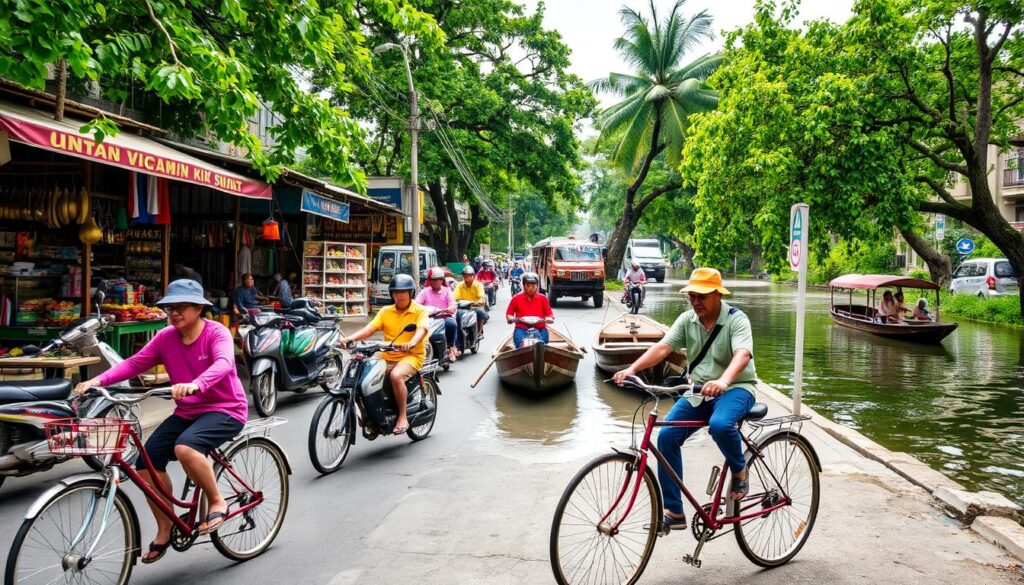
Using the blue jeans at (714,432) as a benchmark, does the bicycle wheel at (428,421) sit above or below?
below

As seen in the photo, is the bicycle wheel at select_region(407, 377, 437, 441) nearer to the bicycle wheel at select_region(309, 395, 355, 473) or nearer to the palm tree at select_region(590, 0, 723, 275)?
the bicycle wheel at select_region(309, 395, 355, 473)

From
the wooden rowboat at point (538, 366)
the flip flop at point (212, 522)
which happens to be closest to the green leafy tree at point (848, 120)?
the wooden rowboat at point (538, 366)

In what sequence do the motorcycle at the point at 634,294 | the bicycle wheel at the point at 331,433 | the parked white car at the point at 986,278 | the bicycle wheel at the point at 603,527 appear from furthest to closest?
the parked white car at the point at 986,278 → the motorcycle at the point at 634,294 → the bicycle wheel at the point at 331,433 → the bicycle wheel at the point at 603,527

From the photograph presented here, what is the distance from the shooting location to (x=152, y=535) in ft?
16.2

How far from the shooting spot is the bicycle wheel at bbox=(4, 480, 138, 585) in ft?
10.8

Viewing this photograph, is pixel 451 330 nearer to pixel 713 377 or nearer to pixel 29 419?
pixel 29 419

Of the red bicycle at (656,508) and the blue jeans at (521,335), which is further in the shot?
the blue jeans at (521,335)

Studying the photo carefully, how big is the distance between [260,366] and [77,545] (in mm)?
5309

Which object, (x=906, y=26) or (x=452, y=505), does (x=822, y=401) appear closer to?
(x=452, y=505)

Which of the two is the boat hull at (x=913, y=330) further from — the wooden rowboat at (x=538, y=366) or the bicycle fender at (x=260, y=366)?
the bicycle fender at (x=260, y=366)

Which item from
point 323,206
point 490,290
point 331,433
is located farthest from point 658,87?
point 331,433

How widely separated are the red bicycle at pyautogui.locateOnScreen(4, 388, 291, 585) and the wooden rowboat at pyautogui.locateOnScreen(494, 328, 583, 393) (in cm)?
577

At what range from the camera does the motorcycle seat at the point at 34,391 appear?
17.7 feet

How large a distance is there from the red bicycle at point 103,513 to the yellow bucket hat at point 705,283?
2586 mm
